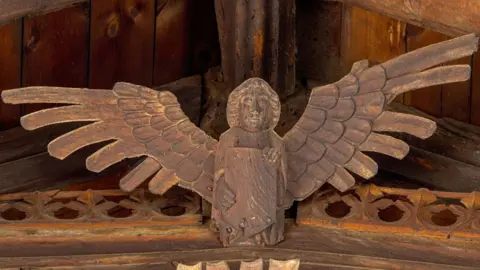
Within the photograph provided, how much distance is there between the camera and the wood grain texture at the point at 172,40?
513cm

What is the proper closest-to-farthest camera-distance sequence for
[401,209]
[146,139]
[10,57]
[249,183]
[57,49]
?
[249,183]
[146,139]
[401,209]
[10,57]
[57,49]

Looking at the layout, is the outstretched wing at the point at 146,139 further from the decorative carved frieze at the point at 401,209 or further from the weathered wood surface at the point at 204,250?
the decorative carved frieze at the point at 401,209

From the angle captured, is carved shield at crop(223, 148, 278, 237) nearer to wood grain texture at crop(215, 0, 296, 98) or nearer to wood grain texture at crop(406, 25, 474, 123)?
wood grain texture at crop(215, 0, 296, 98)

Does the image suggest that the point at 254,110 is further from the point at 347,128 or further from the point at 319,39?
the point at 319,39

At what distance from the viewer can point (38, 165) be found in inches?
186

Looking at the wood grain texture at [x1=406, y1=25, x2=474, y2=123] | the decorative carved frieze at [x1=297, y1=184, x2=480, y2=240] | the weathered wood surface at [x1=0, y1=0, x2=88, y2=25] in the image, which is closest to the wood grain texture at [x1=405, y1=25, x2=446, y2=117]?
the wood grain texture at [x1=406, y1=25, x2=474, y2=123]

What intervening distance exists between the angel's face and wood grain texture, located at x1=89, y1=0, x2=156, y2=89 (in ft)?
3.14

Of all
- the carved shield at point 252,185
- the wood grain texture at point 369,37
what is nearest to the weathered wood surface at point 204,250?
the carved shield at point 252,185

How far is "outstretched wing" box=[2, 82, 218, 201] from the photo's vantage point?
4.28 metres

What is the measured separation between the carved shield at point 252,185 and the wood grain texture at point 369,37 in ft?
3.20

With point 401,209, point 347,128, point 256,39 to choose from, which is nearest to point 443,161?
point 401,209

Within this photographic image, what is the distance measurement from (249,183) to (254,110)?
0.20 metres

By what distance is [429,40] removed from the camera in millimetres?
5012

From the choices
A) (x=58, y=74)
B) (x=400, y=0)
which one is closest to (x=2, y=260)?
(x=58, y=74)
